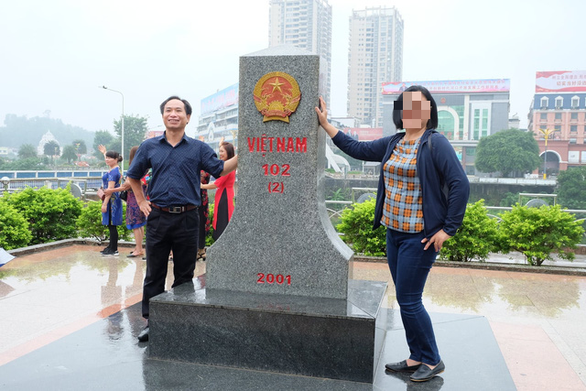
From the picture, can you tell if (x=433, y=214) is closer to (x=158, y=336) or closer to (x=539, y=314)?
(x=158, y=336)

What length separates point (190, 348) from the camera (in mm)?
3158

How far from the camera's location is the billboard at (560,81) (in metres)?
75.4

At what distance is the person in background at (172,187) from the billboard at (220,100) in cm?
7279

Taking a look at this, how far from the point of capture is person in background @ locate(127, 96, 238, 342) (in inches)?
137

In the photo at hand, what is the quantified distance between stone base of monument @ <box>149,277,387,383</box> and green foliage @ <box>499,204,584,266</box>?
14.1 ft

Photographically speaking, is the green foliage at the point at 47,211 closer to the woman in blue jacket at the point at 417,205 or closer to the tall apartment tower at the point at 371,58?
the woman in blue jacket at the point at 417,205

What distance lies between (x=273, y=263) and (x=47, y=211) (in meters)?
5.78

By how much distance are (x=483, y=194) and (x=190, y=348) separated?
5013 centimetres

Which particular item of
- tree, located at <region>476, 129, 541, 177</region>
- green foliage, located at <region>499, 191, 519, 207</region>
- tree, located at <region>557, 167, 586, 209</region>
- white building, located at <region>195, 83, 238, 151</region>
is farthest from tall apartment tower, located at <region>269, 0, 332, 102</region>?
tree, located at <region>557, 167, 586, 209</region>

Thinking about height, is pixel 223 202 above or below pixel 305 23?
below

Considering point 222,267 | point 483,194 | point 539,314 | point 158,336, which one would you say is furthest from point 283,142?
point 483,194

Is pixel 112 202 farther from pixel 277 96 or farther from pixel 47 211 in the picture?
pixel 277 96

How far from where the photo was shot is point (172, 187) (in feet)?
11.3

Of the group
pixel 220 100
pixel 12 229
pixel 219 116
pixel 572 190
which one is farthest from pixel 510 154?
pixel 12 229
